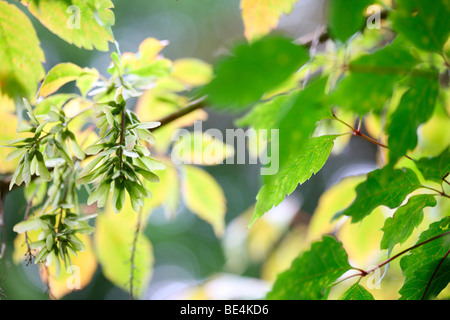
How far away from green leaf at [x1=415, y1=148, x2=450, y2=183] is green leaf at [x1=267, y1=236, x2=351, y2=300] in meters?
0.09

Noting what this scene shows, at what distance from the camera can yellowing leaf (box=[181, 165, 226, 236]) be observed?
71cm

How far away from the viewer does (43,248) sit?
1.09 feet

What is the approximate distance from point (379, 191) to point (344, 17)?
0.16 meters

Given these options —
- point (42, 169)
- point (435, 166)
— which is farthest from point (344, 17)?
point (42, 169)

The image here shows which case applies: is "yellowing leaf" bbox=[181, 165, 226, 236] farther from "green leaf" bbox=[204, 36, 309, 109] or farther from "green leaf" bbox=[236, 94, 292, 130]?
"green leaf" bbox=[204, 36, 309, 109]

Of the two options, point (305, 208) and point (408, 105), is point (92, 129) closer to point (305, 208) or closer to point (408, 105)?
point (408, 105)

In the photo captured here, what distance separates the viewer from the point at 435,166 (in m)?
0.30

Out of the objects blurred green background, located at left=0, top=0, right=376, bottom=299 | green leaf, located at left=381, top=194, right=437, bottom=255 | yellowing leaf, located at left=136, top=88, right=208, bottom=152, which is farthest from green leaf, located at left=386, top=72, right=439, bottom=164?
blurred green background, located at left=0, top=0, right=376, bottom=299

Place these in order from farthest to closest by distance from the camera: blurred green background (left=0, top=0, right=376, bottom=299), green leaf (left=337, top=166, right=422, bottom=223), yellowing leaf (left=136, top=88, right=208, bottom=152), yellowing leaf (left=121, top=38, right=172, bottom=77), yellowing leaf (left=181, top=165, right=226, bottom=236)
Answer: blurred green background (left=0, top=0, right=376, bottom=299) → yellowing leaf (left=181, top=165, right=226, bottom=236) → yellowing leaf (left=136, top=88, right=208, bottom=152) → yellowing leaf (left=121, top=38, right=172, bottom=77) → green leaf (left=337, top=166, right=422, bottom=223)

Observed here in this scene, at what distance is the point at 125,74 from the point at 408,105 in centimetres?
28

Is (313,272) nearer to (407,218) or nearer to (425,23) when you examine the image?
(407,218)

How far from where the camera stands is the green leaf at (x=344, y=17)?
0.70 ft

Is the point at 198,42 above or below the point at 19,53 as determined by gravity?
above

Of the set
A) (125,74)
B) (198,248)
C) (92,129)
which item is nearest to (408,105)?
(125,74)
